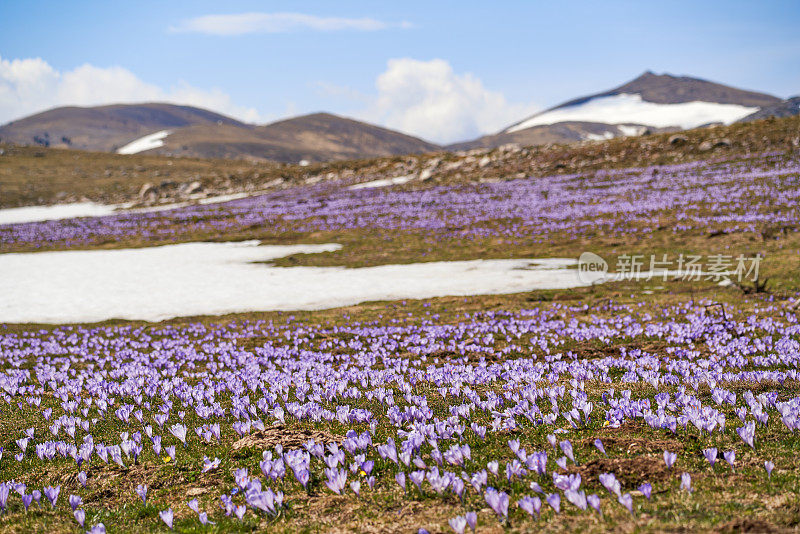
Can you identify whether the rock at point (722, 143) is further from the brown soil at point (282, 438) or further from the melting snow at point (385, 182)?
the brown soil at point (282, 438)

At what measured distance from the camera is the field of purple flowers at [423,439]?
15.2ft

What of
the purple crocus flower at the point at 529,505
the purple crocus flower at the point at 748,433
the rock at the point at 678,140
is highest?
the rock at the point at 678,140

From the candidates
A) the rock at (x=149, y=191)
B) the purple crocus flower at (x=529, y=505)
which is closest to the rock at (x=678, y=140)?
the purple crocus flower at (x=529, y=505)

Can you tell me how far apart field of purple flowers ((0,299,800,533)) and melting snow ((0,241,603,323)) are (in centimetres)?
774

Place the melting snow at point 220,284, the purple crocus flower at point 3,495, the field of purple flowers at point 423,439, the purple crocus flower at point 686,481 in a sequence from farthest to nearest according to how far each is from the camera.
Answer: the melting snow at point 220,284 < the purple crocus flower at point 3,495 < the field of purple flowers at point 423,439 < the purple crocus flower at point 686,481

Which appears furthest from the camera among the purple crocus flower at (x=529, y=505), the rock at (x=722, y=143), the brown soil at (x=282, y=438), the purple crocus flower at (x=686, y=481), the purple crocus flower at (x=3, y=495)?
the rock at (x=722, y=143)

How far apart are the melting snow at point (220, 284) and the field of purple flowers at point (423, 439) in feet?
25.4

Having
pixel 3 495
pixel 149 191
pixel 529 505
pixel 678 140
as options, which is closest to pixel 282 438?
pixel 3 495

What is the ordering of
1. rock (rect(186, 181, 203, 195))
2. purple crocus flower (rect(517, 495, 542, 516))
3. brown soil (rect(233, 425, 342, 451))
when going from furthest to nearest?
rock (rect(186, 181, 203, 195)) < brown soil (rect(233, 425, 342, 451)) < purple crocus flower (rect(517, 495, 542, 516))

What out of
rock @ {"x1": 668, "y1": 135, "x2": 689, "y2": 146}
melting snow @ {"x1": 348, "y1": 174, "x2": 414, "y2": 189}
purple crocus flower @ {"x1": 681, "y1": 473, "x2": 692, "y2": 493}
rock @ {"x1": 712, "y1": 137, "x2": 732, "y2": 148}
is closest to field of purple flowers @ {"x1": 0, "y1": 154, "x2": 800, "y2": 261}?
rock @ {"x1": 712, "y1": 137, "x2": 732, "y2": 148}

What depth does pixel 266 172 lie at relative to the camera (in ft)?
320

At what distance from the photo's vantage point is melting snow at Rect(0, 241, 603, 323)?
20.4 metres

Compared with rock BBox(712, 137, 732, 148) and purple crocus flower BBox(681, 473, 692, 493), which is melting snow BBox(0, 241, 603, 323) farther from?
rock BBox(712, 137, 732, 148)

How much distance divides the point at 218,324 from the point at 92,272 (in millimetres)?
16453
